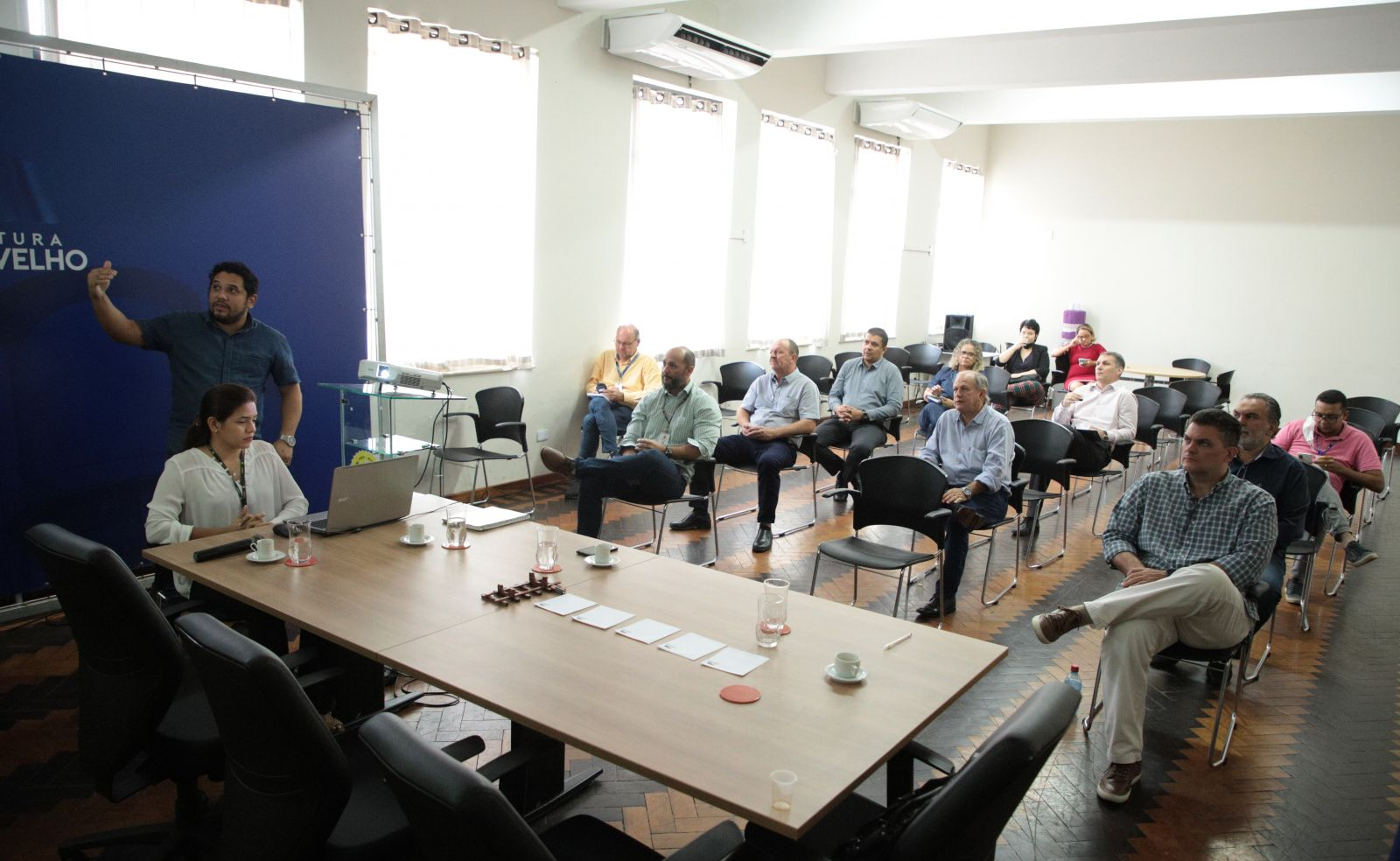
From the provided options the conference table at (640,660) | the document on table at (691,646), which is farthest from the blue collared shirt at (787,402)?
the document on table at (691,646)

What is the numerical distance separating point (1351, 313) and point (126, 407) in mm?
13013

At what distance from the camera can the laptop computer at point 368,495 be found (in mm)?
3521

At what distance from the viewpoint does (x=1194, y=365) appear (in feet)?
39.3

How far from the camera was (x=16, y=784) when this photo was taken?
10.4 ft

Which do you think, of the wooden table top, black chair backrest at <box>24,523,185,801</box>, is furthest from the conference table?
black chair backrest at <box>24,523,185,801</box>

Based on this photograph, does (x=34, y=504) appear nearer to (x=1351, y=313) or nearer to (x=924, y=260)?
(x=924, y=260)

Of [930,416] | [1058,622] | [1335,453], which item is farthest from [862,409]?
[1058,622]

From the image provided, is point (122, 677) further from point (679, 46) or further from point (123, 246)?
point (679, 46)

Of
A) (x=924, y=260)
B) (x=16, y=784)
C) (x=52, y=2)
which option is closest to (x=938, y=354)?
(x=924, y=260)

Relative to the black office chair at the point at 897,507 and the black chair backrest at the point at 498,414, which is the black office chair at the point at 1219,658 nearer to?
the black office chair at the point at 897,507

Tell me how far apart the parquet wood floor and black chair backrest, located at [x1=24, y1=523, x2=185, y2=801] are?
602mm

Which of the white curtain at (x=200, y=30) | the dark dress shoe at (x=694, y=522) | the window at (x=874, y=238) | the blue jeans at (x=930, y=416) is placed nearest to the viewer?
the white curtain at (x=200, y=30)

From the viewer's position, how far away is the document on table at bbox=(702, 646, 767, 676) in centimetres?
254

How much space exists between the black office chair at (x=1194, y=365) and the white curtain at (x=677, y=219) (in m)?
6.78
